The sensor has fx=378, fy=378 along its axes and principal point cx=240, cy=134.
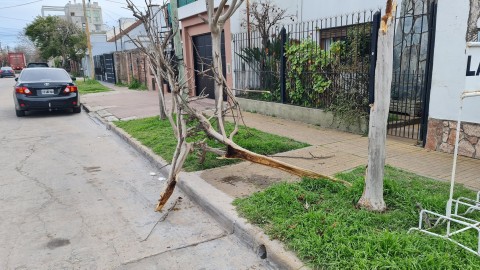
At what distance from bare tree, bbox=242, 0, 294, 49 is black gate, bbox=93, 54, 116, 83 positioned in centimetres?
1781

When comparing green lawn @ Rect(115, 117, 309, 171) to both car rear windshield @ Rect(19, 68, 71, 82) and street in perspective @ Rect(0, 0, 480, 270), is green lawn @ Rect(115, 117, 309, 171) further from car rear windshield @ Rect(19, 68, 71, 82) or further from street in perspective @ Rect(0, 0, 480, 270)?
car rear windshield @ Rect(19, 68, 71, 82)

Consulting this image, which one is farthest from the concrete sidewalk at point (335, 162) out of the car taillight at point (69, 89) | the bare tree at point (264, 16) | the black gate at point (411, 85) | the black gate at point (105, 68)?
the black gate at point (105, 68)

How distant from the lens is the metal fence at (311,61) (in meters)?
7.64

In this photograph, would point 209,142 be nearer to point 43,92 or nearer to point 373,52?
point 373,52

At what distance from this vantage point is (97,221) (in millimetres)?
4336

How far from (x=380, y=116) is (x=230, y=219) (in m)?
1.85

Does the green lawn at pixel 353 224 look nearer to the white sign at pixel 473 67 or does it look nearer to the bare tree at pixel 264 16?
the white sign at pixel 473 67

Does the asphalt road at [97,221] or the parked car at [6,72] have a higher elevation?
the parked car at [6,72]

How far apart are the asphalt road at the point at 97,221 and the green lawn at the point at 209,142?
1.56ft

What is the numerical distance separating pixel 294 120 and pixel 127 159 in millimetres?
4272

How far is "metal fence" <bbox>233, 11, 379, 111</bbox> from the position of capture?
25.1ft

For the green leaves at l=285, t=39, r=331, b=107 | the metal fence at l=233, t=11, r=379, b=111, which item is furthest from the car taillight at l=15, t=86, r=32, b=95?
the green leaves at l=285, t=39, r=331, b=107

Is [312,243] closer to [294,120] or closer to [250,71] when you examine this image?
[294,120]

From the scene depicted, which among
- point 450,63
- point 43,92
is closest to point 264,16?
point 450,63
